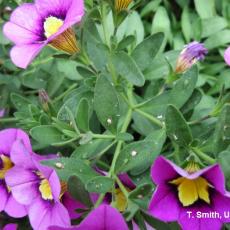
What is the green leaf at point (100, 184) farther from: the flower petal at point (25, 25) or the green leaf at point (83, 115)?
the flower petal at point (25, 25)

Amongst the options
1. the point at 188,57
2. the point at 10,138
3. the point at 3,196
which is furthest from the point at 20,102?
the point at 188,57

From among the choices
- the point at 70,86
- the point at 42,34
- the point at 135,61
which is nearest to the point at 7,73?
the point at 70,86

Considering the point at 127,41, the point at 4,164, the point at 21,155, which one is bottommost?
the point at 4,164

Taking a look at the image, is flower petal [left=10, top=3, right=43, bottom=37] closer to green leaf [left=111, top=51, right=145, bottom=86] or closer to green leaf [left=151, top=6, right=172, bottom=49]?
green leaf [left=111, top=51, right=145, bottom=86]

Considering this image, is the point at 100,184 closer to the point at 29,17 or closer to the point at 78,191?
the point at 78,191

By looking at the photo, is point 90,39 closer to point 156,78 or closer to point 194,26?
point 156,78

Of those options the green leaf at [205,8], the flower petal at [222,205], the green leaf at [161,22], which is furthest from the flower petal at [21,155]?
the green leaf at [205,8]

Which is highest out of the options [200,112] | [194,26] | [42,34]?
[42,34]
